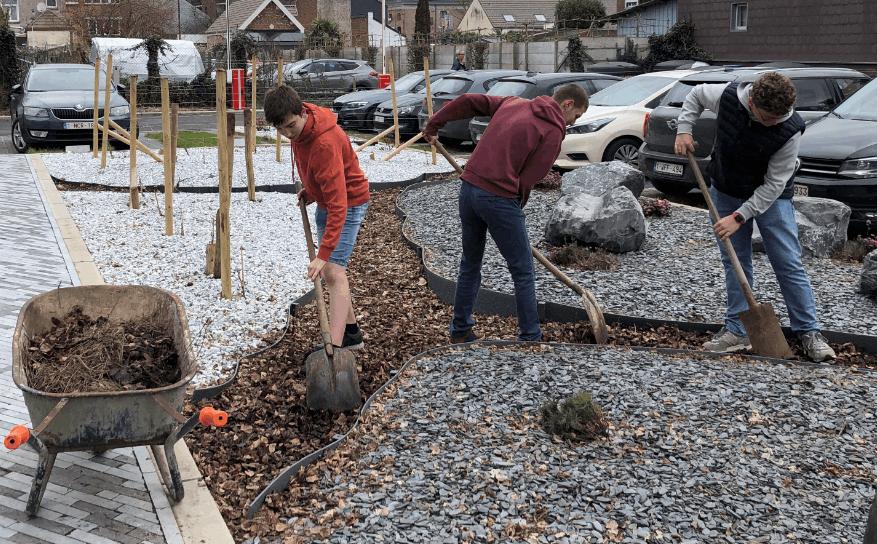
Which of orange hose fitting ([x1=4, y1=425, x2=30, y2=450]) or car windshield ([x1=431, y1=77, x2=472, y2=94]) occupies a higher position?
car windshield ([x1=431, y1=77, x2=472, y2=94])

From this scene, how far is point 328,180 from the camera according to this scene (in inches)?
176

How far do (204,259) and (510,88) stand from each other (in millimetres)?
8122

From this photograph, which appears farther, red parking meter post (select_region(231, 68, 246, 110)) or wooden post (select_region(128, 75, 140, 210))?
red parking meter post (select_region(231, 68, 246, 110))

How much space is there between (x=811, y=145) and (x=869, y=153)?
589mm

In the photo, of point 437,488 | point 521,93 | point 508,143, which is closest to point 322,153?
point 508,143

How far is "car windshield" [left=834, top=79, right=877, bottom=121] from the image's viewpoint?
884 centimetres

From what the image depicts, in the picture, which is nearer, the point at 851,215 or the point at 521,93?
the point at 851,215

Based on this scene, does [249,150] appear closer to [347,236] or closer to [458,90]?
[347,236]

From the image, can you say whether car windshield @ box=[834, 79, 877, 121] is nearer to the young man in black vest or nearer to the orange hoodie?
the young man in black vest

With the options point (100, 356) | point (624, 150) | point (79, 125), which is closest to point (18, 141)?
point (79, 125)

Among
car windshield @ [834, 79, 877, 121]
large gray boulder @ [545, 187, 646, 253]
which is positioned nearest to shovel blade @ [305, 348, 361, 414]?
large gray boulder @ [545, 187, 646, 253]

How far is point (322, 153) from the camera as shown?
14.7 feet

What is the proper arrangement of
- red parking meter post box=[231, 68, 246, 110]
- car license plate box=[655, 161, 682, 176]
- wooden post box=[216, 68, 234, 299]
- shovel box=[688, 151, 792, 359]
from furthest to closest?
red parking meter post box=[231, 68, 246, 110] < car license plate box=[655, 161, 682, 176] < wooden post box=[216, 68, 234, 299] < shovel box=[688, 151, 792, 359]

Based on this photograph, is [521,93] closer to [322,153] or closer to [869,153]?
[869,153]
